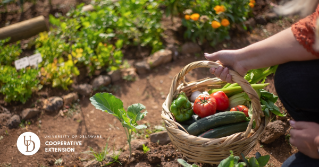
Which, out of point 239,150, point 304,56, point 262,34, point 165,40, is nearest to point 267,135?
point 239,150

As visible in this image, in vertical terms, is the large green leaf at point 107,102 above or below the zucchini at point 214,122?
above

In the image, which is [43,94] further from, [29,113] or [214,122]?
[214,122]

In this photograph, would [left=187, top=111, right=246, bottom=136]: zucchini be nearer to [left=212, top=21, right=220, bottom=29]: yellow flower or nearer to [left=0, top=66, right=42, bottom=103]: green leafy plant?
[left=212, top=21, right=220, bottom=29]: yellow flower

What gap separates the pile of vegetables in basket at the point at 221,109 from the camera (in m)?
1.93

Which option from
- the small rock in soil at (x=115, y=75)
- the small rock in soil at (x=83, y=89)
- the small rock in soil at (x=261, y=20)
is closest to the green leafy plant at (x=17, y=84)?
the small rock in soil at (x=83, y=89)

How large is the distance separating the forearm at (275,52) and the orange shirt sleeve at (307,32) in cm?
2

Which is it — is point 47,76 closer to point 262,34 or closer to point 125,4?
point 125,4

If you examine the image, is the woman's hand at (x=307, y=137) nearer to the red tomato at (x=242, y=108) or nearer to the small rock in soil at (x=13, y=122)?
the red tomato at (x=242, y=108)

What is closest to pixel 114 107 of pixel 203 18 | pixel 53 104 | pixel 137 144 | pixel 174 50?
pixel 137 144

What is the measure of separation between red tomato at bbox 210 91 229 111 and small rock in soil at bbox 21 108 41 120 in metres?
2.13

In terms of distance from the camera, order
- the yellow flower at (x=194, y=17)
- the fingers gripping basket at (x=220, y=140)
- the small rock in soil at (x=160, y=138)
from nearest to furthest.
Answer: the fingers gripping basket at (x=220, y=140), the small rock in soil at (x=160, y=138), the yellow flower at (x=194, y=17)


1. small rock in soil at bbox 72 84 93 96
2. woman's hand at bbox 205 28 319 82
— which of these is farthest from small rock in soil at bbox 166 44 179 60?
woman's hand at bbox 205 28 319 82

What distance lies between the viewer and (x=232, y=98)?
232cm

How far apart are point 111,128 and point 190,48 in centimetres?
188
